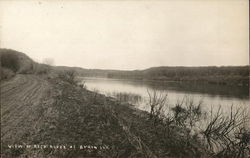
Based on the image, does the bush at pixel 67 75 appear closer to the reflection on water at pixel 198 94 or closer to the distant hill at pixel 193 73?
the distant hill at pixel 193 73

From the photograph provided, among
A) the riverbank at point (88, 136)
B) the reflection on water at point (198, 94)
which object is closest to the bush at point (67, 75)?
the reflection on water at point (198, 94)

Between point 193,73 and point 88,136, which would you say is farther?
point 193,73

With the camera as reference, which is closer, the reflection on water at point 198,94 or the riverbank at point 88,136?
the riverbank at point 88,136

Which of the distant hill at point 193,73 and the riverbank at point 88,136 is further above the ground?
the distant hill at point 193,73

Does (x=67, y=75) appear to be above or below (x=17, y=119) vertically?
above

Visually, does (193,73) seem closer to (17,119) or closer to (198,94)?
(198,94)

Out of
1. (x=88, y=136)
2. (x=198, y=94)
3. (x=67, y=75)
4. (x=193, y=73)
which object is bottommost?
(x=88, y=136)

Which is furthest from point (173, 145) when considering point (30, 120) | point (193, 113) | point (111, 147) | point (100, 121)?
point (193, 113)

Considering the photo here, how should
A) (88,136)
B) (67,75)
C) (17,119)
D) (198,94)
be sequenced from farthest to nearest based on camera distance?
(67,75) → (198,94) → (17,119) → (88,136)

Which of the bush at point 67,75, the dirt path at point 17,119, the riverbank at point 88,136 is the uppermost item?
the bush at point 67,75

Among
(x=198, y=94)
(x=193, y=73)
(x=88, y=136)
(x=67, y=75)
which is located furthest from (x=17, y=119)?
(x=193, y=73)

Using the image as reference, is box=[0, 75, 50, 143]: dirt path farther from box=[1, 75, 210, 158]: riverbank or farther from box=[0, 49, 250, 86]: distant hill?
box=[0, 49, 250, 86]: distant hill
